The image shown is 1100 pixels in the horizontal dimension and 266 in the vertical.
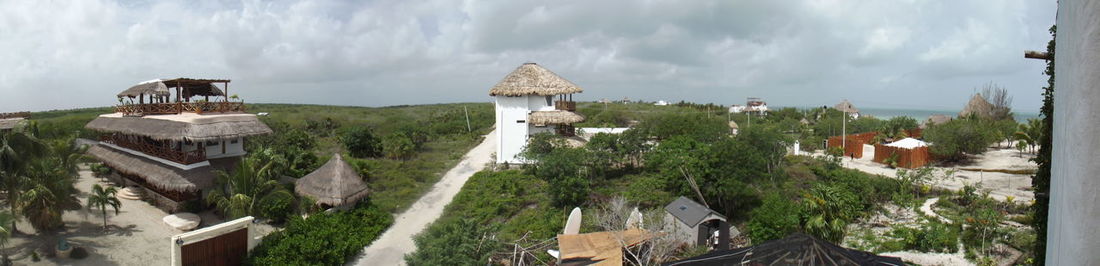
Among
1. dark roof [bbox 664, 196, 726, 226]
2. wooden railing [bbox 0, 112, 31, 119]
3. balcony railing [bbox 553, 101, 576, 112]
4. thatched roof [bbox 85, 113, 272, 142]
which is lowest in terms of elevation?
dark roof [bbox 664, 196, 726, 226]

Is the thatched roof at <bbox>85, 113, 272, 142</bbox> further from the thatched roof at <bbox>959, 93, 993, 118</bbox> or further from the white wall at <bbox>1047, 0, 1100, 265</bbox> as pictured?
the thatched roof at <bbox>959, 93, 993, 118</bbox>

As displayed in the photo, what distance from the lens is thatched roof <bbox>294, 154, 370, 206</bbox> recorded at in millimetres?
15203

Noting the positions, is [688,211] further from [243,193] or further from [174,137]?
[174,137]

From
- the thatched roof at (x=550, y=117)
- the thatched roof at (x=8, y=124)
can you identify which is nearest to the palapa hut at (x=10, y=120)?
the thatched roof at (x=8, y=124)

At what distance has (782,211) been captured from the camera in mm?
12539

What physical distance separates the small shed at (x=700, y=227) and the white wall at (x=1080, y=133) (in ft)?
35.9

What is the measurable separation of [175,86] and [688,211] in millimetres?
17744

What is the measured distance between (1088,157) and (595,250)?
1008 centimetres

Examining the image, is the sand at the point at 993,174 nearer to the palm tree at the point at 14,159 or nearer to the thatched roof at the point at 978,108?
the thatched roof at the point at 978,108

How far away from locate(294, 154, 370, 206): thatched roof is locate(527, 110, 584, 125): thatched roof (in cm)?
820

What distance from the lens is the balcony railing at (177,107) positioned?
16.9m

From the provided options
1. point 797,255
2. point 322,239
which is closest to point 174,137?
point 322,239

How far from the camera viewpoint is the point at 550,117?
2211 cm

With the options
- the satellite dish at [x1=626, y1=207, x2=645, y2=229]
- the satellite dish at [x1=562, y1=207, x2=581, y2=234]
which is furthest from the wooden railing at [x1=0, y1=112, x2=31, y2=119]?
the satellite dish at [x1=626, y1=207, x2=645, y2=229]
